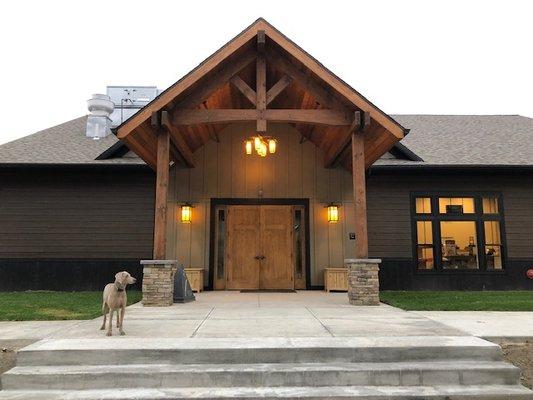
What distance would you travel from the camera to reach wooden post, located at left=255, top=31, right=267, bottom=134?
826cm

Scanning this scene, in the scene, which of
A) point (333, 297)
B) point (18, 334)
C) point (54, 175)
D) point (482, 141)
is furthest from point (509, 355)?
point (54, 175)

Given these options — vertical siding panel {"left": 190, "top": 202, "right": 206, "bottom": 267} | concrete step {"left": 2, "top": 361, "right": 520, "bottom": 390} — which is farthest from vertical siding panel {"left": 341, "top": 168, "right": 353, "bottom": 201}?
concrete step {"left": 2, "top": 361, "right": 520, "bottom": 390}

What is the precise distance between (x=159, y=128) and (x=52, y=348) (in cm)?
505

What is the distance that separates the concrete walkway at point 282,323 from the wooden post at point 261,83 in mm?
3755

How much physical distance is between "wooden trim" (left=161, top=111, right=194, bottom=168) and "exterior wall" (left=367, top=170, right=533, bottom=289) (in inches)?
209

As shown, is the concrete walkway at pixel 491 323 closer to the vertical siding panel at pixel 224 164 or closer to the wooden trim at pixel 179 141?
the wooden trim at pixel 179 141

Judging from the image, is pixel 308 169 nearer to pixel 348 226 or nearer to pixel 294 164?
pixel 294 164

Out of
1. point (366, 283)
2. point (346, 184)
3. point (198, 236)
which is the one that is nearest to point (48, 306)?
point (198, 236)

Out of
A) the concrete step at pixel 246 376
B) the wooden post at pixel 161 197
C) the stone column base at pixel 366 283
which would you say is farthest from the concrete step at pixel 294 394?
the wooden post at pixel 161 197

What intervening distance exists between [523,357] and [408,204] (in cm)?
714

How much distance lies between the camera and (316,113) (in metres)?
8.54

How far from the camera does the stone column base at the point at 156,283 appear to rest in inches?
307

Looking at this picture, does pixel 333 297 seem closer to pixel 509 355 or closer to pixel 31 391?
pixel 509 355

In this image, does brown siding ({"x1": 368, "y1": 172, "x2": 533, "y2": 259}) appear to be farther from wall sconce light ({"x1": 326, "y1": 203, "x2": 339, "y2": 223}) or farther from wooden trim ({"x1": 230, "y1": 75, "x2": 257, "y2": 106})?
wooden trim ({"x1": 230, "y1": 75, "x2": 257, "y2": 106})
